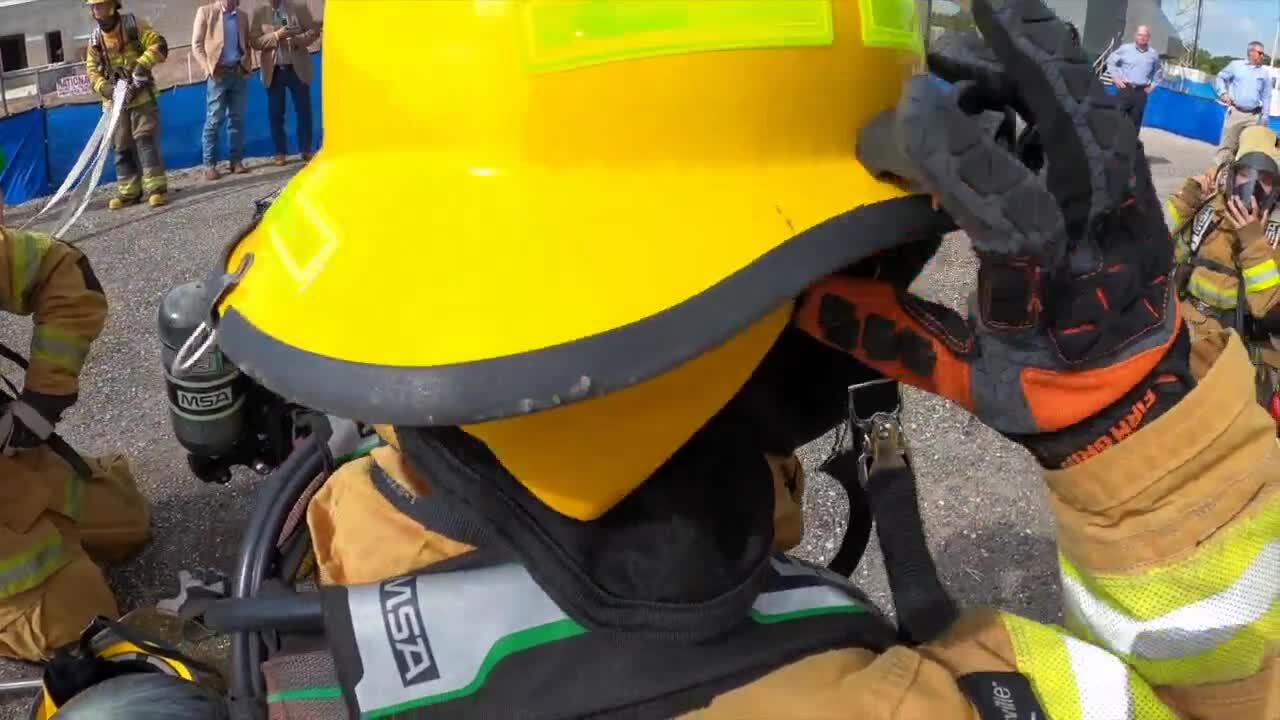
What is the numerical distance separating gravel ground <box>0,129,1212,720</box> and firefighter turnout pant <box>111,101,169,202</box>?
2368 mm

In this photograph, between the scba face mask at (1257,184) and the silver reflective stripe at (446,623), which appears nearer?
the silver reflective stripe at (446,623)

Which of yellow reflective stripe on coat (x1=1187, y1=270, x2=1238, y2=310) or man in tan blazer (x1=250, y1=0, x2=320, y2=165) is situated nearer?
yellow reflective stripe on coat (x1=1187, y1=270, x2=1238, y2=310)

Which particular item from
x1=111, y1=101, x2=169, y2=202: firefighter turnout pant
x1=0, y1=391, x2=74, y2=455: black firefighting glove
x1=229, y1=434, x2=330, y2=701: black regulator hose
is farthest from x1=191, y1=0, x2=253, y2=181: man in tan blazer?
x1=229, y1=434, x2=330, y2=701: black regulator hose

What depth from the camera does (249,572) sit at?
1438mm

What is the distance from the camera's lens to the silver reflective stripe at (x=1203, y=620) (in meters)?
1.06

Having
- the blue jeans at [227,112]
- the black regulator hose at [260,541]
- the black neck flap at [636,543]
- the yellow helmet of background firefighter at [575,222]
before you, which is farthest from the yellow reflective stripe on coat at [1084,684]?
the blue jeans at [227,112]

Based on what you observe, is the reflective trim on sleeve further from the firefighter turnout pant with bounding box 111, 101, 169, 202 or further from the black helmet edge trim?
the firefighter turnout pant with bounding box 111, 101, 169, 202

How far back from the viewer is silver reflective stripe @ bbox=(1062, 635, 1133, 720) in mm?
1111

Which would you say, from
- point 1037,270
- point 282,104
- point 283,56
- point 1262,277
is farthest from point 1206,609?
point 282,104

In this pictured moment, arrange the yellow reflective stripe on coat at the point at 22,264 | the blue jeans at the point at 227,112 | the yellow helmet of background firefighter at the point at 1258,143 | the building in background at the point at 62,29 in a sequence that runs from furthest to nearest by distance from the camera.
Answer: the building in background at the point at 62,29, the blue jeans at the point at 227,112, the yellow helmet of background firefighter at the point at 1258,143, the yellow reflective stripe on coat at the point at 22,264

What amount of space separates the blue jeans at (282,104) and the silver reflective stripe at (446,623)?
9.39 metres

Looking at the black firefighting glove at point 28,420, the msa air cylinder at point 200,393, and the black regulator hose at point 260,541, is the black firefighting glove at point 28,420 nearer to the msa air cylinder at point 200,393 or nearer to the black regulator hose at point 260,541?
the msa air cylinder at point 200,393

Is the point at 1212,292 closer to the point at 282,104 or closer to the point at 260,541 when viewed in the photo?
the point at 260,541

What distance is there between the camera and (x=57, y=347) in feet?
11.5
